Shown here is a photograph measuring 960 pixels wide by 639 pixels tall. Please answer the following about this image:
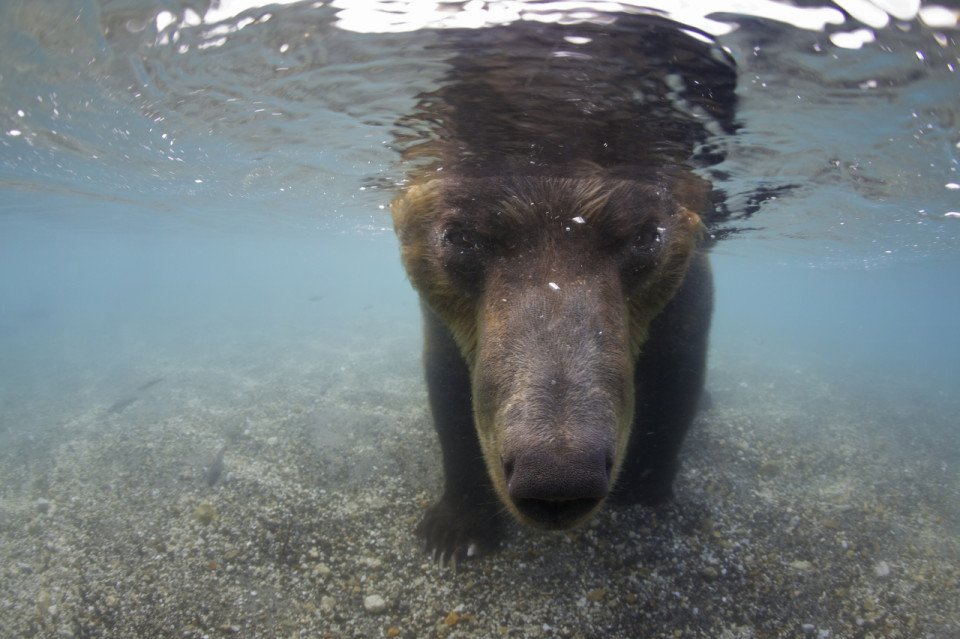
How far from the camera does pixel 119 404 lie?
9781mm

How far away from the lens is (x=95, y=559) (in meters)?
4.18

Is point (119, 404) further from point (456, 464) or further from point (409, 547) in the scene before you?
point (456, 464)

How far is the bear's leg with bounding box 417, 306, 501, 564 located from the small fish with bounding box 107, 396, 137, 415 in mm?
8305

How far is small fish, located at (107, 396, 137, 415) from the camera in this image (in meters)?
9.45

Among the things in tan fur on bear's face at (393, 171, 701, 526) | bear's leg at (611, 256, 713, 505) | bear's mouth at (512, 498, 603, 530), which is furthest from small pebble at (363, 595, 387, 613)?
bear's leg at (611, 256, 713, 505)

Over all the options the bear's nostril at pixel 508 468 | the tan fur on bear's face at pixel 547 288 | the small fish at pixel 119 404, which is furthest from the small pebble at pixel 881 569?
the small fish at pixel 119 404

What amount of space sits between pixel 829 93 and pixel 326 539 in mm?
5720

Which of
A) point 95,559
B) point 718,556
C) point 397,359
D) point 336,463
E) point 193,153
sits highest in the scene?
point 193,153

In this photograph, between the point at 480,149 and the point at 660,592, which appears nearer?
the point at 660,592

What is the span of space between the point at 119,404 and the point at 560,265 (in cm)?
1045

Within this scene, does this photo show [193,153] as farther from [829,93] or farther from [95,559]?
[829,93]

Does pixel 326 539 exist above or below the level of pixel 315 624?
below

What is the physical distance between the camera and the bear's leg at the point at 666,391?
4.36 m

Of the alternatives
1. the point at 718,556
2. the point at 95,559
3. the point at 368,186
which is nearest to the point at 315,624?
the point at 95,559
